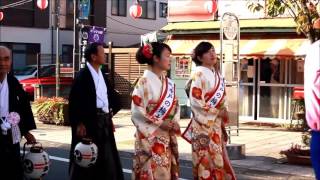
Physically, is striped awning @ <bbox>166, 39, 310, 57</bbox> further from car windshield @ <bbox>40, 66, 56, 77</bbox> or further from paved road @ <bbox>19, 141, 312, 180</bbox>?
car windshield @ <bbox>40, 66, 56, 77</bbox>

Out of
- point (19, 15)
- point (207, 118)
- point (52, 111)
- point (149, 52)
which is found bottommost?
point (52, 111)

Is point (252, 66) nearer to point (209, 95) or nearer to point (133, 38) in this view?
point (209, 95)

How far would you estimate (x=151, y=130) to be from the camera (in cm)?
557

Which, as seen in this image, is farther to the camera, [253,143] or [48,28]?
[48,28]

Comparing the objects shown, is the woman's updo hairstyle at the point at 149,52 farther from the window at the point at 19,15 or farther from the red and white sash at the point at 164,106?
the window at the point at 19,15

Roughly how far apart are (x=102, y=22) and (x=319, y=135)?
29.9 m

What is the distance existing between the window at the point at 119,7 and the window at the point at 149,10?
45.6 inches

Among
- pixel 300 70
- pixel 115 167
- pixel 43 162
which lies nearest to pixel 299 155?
pixel 115 167

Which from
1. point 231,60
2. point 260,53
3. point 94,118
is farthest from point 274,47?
point 94,118

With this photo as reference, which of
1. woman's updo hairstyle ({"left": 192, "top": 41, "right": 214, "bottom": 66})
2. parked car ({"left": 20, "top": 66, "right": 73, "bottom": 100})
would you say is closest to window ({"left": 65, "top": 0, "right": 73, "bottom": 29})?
parked car ({"left": 20, "top": 66, "right": 73, "bottom": 100})

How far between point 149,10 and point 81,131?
3016cm

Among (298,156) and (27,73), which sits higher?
(27,73)

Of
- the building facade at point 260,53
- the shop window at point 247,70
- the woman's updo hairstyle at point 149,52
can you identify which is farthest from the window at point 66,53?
the woman's updo hairstyle at point 149,52

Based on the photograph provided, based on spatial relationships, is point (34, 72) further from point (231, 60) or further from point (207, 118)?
point (207, 118)
